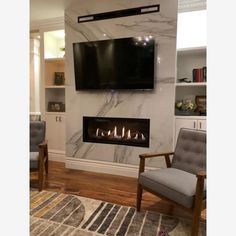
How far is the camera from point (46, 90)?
181 inches

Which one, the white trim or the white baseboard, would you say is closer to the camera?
the white trim

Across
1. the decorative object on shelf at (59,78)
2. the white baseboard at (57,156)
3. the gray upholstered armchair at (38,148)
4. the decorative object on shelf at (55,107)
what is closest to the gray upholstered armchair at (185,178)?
the gray upholstered armchair at (38,148)

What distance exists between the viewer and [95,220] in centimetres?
225

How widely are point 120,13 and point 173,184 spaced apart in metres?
2.73

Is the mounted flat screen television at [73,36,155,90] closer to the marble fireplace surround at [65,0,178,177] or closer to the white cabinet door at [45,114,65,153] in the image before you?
the marble fireplace surround at [65,0,178,177]

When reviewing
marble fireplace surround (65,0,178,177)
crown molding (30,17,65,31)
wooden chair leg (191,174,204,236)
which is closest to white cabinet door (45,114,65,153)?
marble fireplace surround (65,0,178,177)

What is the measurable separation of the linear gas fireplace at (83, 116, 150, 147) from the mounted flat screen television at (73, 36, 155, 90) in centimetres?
55

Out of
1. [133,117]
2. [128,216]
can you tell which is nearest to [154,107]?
[133,117]

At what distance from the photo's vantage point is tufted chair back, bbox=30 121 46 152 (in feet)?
11.0

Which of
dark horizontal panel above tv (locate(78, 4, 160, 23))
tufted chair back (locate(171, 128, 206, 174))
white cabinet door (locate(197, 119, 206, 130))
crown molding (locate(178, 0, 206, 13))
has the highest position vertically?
crown molding (locate(178, 0, 206, 13))

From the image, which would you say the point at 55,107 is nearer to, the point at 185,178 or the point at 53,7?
the point at 53,7

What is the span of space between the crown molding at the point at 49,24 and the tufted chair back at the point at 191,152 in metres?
3.19

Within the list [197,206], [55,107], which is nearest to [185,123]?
[197,206]
